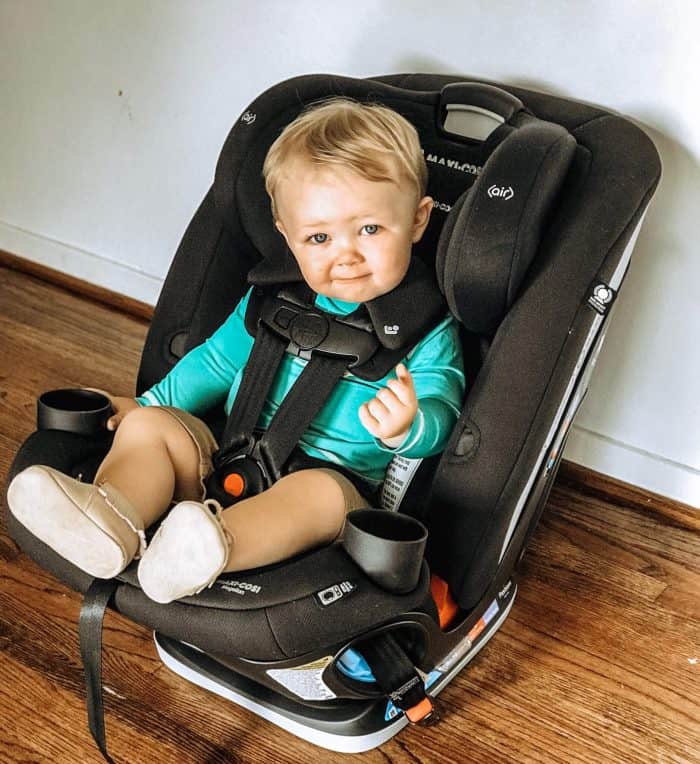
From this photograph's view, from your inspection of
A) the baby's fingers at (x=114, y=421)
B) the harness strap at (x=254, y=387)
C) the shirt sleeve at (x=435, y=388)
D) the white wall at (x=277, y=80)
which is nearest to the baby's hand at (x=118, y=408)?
the baby's fingers at (x=114, y=421)

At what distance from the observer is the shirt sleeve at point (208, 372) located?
4.97 ft

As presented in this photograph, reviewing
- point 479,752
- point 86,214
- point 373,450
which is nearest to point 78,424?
point 373,450

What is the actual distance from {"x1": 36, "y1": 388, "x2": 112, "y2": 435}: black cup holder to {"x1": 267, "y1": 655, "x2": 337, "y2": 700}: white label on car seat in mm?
389

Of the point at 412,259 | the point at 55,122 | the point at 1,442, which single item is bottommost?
the point at 1,442

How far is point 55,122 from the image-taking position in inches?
92.0

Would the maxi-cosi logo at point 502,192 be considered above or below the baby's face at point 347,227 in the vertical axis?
above

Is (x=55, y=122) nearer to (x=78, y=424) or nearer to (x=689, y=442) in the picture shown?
(x=78, y=424)

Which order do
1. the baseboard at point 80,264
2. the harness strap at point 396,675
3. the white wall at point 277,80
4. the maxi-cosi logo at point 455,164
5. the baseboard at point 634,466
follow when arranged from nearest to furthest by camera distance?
the harness strap at point 396,675 → the maxi-cosi logo at point 455,164 → the white wall at point 277,80 → the baseboard at point 634,466 → the baseboard at point 80,264

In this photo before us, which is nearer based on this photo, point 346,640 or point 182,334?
point 346,640

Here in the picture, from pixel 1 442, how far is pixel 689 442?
1.14 metres

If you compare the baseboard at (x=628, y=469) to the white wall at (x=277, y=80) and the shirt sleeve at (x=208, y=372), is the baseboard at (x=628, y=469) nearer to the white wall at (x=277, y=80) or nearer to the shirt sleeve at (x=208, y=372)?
the white wall at (x=277, y=80)

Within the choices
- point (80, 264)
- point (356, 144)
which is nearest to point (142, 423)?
point (356, 144)

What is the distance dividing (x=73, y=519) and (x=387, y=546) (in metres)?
0.33

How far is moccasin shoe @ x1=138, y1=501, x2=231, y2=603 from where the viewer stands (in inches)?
44.2
